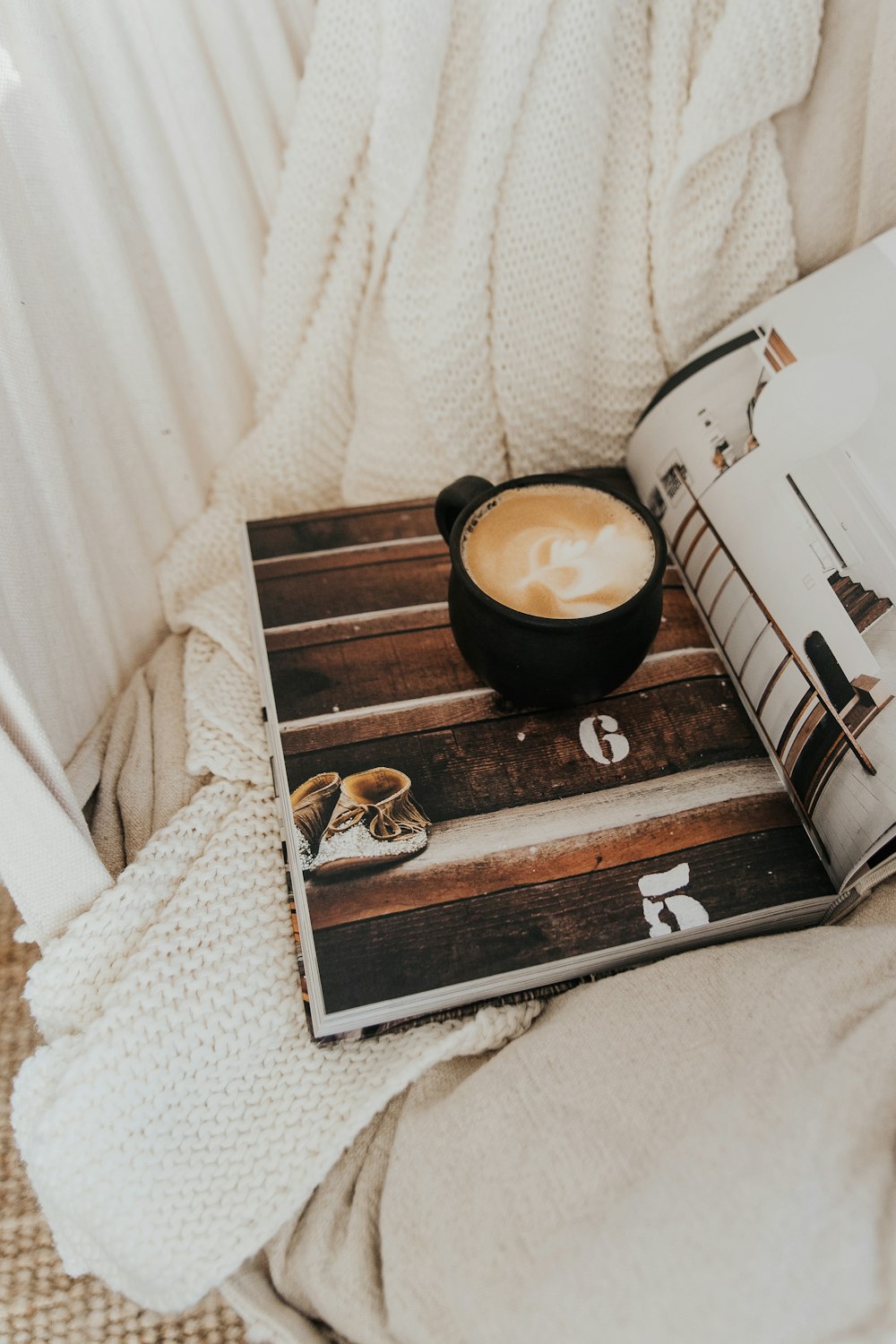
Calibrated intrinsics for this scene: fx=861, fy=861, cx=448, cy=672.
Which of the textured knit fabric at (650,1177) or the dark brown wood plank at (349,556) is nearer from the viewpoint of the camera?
the textured knit fabric at (650,1177)

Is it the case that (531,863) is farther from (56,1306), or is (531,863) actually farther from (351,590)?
(56,1306)

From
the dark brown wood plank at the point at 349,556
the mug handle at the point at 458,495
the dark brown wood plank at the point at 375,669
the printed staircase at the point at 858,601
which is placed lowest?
the dark brown wood plank at the point at 375,669

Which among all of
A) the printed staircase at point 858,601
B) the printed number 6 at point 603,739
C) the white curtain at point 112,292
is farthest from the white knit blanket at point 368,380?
the printed staircase at point 858,601

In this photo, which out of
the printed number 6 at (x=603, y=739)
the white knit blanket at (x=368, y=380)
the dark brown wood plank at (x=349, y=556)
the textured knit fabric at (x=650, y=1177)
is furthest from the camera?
the dark brown wood plank at (x=349, y=556)

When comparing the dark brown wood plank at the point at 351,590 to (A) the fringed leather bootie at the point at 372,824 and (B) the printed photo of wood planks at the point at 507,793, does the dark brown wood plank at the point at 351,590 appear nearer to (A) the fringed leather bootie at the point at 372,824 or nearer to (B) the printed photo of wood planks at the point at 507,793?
(B) the printed photo of wood planks at the point at 507,793

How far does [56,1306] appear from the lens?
0.64 metres

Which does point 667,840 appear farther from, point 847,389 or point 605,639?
point 847,389

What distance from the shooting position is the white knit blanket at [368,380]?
20.7 inches

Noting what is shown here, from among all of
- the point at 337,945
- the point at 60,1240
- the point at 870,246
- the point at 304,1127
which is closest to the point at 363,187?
the point at 870,246

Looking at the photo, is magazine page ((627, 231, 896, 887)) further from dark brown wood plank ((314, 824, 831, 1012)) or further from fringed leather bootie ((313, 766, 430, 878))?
fringed leather bootie ((313, 766, 430, 878))

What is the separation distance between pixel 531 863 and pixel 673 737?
15cm

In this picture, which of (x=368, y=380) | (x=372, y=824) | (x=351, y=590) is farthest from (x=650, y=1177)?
(x=368, y=380)

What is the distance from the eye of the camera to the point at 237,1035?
1.81ft

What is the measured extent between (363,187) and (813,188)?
38 centimetres
